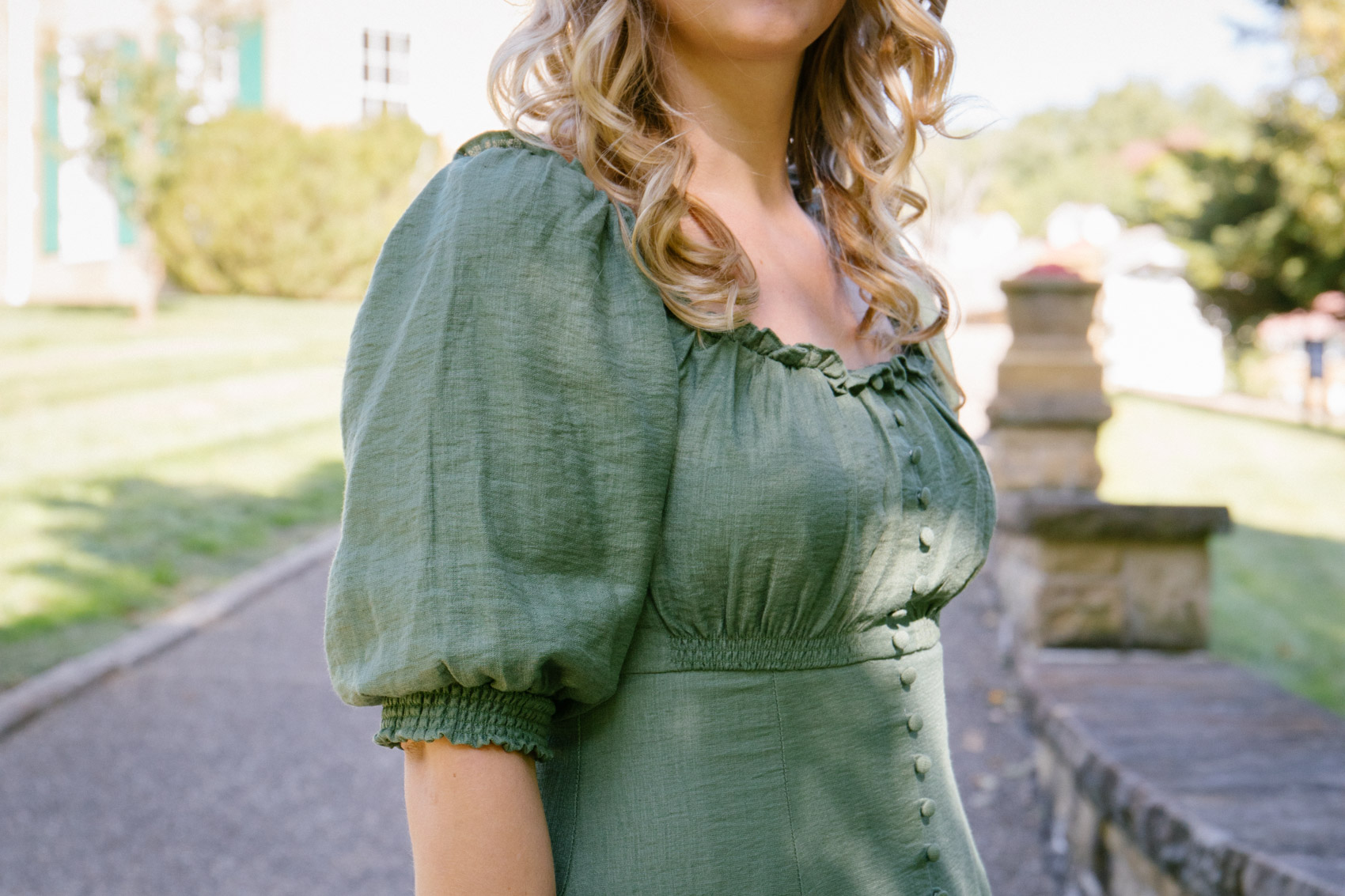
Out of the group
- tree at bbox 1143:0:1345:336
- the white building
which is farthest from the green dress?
the white building

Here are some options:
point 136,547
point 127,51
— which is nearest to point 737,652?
point 136,547

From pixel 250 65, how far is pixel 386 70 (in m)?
2.45

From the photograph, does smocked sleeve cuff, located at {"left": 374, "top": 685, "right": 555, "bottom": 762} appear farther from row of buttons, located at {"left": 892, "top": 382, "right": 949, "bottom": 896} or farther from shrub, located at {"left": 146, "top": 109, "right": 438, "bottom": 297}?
shrub, located at {"left": 146, "top": 109, "right": 438, "bottom": 297}

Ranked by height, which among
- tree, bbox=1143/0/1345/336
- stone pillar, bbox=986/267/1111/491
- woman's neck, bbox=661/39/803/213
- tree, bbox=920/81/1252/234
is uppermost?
tree, bbox=920/81/1252/234

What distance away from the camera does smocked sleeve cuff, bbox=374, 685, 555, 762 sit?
1.02 metres

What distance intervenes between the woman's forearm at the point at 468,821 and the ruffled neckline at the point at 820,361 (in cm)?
51

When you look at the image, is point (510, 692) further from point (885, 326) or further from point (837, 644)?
point (885, 326)

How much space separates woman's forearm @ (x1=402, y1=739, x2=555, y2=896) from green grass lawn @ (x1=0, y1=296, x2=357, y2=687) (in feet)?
16.3

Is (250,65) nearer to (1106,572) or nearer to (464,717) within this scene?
(1106,572)

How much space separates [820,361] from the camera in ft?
4.30

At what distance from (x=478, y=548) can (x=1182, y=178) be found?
78.0 ft

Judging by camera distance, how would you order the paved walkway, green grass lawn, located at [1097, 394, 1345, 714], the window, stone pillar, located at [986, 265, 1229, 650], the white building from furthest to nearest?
1. the window
2. the white building
3. green grass lawn, located at [1097, 394, 1345, 714]
4. stone pillar, located at [986, 265, 1229, 650]
5. the paved walkway

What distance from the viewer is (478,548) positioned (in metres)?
1.00

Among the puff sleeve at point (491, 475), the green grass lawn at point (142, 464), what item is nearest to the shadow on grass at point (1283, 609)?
the puff sleeve at point (491, 475)
